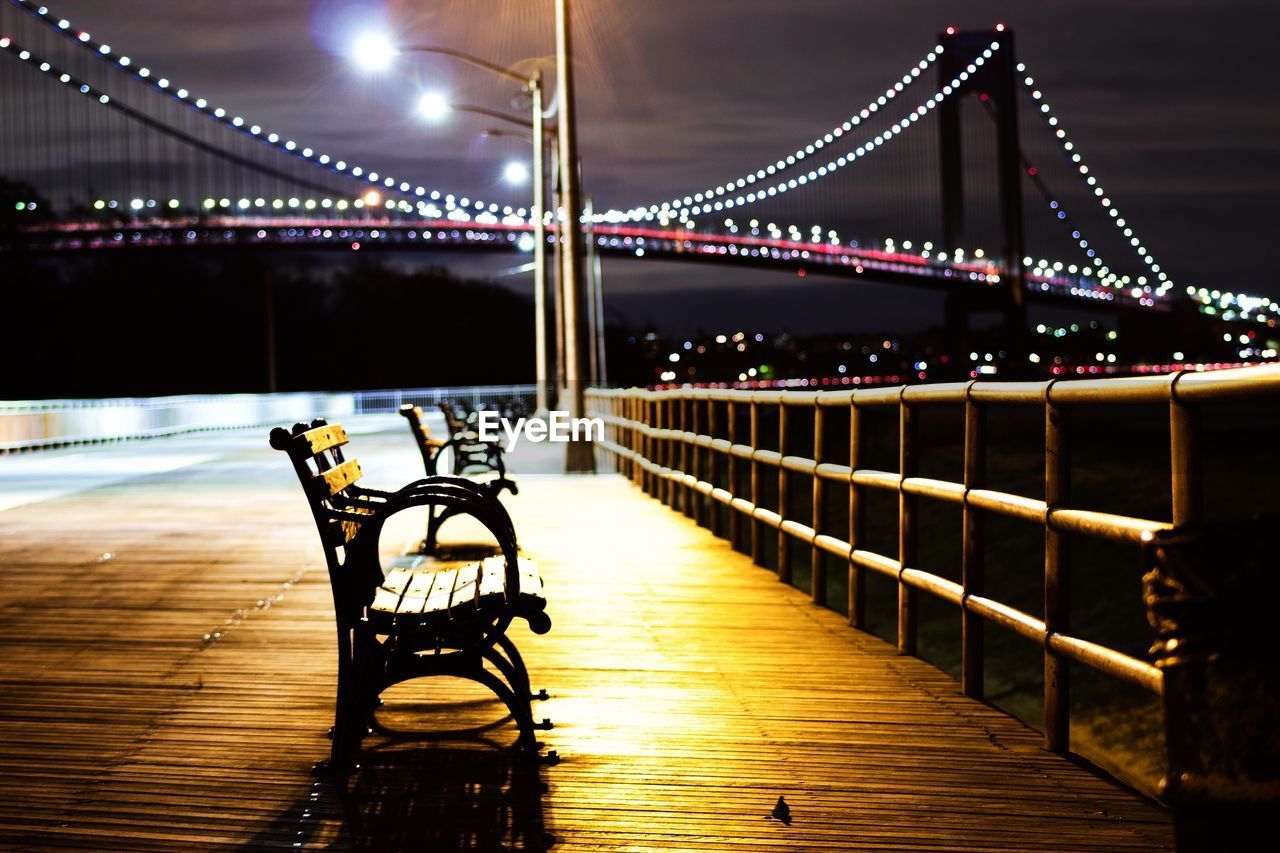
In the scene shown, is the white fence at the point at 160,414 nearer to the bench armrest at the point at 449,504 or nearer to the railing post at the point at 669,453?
the railing post at the point at 669,453

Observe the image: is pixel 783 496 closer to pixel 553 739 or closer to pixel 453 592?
pixel 553 739

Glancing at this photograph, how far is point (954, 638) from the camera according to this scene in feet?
96.6

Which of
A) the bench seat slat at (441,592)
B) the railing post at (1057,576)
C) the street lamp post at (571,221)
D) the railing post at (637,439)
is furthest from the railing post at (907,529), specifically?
the street lamp post at (571,221)

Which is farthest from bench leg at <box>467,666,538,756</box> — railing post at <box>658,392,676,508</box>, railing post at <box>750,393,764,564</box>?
railing post at <box>658,392,676,508</box>

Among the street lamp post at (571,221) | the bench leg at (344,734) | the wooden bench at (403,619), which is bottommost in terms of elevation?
the bench leg at (344,734)

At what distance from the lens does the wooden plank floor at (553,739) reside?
129 inches

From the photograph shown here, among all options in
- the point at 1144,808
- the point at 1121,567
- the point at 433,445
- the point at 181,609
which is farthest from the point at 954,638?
the point at 1144,808

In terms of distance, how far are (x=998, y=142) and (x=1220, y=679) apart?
236 ft

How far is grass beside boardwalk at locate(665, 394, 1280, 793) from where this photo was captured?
71.7 feet

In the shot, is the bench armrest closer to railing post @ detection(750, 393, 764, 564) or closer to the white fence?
railing post @ detection(750, 393, 764, 564)

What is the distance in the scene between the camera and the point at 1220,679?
1.48m

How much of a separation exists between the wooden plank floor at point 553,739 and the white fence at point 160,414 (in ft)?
49.5

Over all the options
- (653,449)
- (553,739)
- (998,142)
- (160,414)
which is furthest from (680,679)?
(998,142)

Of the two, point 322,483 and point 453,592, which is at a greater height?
point 322,483
